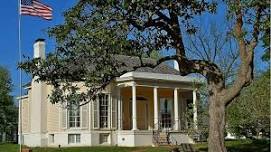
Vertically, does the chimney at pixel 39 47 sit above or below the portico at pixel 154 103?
above

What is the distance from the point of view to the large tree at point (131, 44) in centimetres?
1802

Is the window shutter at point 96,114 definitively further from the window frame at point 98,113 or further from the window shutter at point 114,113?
the window shutter at point 114,113

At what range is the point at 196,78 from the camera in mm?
40562

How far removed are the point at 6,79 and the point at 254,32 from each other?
53.3 m

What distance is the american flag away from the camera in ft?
100

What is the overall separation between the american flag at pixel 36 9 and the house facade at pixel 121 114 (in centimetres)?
531

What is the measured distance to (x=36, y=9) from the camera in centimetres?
3095

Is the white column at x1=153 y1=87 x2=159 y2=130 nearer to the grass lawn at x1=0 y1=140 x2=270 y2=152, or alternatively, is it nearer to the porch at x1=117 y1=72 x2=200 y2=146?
the porch at x1=117 y1=72 x2=200 y2=146

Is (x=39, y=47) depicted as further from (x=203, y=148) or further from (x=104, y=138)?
(x=203, y=148)

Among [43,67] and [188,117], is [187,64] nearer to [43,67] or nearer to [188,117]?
[43,67]

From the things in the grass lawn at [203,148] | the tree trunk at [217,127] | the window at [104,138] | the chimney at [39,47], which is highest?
the chimney at [39,47]

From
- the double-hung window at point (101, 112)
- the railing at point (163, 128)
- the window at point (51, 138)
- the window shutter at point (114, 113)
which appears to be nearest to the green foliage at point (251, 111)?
the railing at point (163, 128)

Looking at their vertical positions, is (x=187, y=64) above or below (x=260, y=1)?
below

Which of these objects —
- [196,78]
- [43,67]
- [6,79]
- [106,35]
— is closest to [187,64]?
[106,35]
